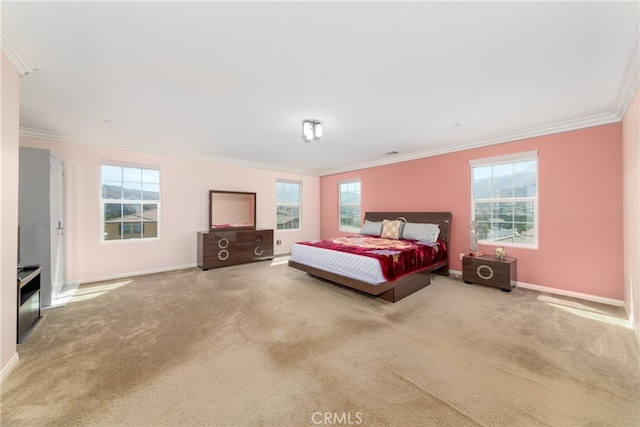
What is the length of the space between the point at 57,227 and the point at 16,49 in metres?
2.72

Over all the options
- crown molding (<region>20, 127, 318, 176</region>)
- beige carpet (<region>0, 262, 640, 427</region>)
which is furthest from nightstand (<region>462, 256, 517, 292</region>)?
crown molding (<region>20, 127, 318, 176</region>)

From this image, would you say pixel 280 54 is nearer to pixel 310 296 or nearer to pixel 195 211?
pixel 310 296

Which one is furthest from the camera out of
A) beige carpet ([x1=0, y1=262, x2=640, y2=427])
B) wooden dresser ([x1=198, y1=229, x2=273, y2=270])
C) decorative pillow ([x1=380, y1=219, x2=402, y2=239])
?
wooden dresser ([x1=198, y1=229, x2=273, y2=270])

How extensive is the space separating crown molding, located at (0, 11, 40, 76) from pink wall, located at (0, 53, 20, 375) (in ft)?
0.18

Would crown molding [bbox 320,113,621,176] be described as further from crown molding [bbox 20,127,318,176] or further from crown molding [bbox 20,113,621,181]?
crown molding [bbox 20,127,318,176]

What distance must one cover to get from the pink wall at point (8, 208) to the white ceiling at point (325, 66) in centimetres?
38

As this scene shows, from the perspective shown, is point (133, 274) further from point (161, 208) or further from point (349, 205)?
point (349, 205)

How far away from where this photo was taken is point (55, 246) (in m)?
3.39

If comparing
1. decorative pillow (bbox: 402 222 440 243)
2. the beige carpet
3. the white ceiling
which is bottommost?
the beige carpet

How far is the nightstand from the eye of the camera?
3.63 meters

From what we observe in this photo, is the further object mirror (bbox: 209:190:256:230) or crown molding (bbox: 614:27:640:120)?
mirror (bbox: 209:190:256:230)

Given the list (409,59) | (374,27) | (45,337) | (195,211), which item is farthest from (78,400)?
(195,211)

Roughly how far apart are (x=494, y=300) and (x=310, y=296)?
250cm

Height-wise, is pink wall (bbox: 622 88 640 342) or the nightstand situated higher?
pink wall (bbox: 622 88 640 342)
